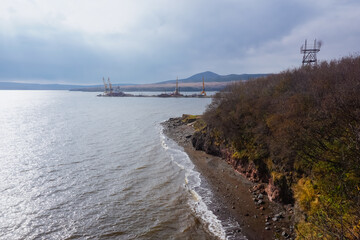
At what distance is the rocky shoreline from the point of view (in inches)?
398

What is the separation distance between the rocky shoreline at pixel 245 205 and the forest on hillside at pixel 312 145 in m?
1.01

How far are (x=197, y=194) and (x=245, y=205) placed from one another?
11.2ft

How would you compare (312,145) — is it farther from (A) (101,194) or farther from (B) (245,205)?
(A) (101,194)

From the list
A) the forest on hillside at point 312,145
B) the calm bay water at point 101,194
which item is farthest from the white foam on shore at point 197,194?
the forest on hillside at point 312,145

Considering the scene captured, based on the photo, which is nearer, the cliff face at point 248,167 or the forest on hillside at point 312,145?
the forest on hillside at point 312,145

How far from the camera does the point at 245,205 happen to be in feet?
40.8

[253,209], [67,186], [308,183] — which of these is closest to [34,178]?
[67,186]

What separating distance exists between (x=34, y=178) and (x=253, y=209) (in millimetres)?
17974

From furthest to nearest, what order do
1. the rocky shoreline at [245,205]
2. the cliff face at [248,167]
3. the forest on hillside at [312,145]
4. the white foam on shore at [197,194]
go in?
the cliff face at [248,167] → the white foam on shore at [197,194] → the rocky shoreline at [245,205] → the forest on hillside at [312,145]

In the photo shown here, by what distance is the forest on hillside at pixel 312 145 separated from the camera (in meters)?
7.96

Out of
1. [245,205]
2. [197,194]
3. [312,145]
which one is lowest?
[197,194]

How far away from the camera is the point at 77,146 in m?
26.4

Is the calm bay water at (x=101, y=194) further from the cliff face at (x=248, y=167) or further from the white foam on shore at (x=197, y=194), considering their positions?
the cliff face at (x=248, y=167)

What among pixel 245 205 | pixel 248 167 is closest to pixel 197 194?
pixel 245 205
